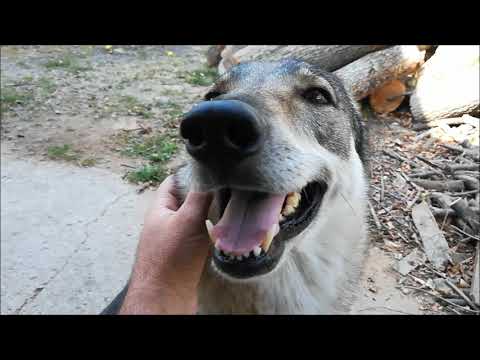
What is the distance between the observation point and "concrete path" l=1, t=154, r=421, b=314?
4.44 meters

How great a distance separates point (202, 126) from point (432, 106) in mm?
6493

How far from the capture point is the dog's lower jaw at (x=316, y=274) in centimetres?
248

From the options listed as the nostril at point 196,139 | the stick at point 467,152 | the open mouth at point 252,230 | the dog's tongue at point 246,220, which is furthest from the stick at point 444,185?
the nostril at point 196,139

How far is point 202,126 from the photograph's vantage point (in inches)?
69.6

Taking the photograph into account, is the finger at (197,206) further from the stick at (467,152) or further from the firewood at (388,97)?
the firewood at (388,97)

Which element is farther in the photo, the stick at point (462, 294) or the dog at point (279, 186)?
the stick at point (462, 294)

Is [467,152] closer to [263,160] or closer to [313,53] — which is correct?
[313,53]

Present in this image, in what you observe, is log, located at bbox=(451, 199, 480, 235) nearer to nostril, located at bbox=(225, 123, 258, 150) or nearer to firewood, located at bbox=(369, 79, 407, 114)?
firewood, located at bbox=(369, 79, 407, 114)

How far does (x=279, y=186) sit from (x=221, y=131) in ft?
1.32

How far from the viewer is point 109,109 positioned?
27.4ft

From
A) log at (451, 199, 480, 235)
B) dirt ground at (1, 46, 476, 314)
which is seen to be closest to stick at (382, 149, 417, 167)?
dirt ground at (1, 46, 476, 314)

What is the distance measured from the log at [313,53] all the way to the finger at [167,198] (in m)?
4.71

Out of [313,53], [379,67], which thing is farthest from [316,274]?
[379,67]
